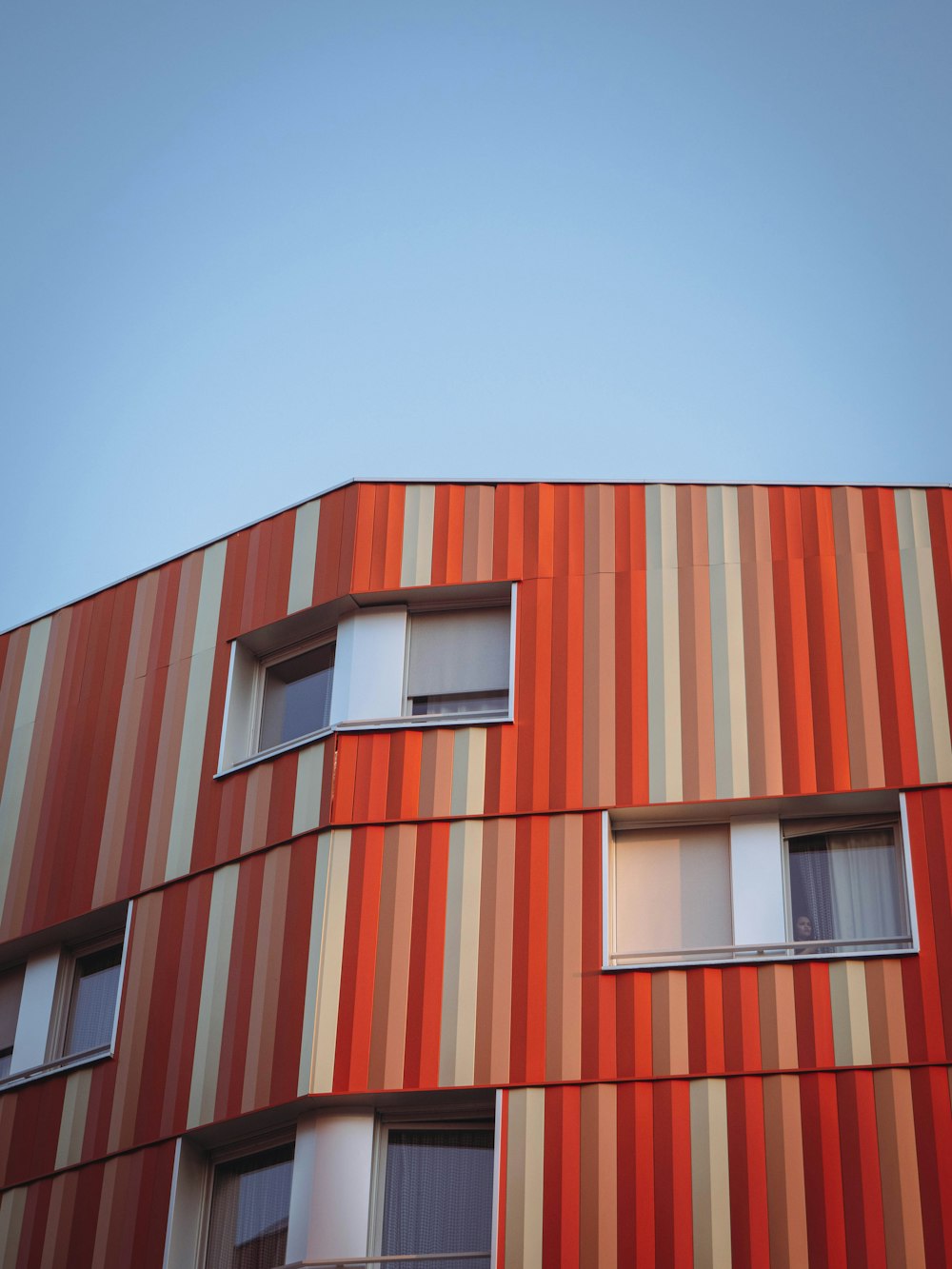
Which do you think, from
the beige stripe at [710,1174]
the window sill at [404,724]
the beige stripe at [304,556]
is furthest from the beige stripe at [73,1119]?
the beige stripe at [710,1174]

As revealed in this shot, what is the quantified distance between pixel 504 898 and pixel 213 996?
2.93 metres

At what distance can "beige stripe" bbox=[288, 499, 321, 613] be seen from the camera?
758 inches

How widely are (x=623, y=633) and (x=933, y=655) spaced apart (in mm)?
3002

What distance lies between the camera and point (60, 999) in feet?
63.3

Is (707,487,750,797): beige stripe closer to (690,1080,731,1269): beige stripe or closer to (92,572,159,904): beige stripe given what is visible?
(690,1080,731,1269): beige stripe

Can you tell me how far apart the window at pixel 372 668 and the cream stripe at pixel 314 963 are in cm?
144

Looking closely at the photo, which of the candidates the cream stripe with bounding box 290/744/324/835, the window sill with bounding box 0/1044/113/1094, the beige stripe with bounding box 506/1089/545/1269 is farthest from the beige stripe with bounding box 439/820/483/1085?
the window sill with bounding box 0/1044/113/1094

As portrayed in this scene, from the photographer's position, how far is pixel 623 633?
1806 cm

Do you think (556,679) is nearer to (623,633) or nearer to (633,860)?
(623,633)

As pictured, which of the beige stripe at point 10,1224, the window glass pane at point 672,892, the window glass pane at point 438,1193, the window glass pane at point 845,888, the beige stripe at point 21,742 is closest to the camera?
the window glass pane at point 438,1193

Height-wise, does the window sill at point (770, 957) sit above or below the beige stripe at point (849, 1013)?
above

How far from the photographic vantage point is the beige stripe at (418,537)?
18.9 meters

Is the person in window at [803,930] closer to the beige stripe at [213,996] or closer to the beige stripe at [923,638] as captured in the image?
the beige stripe at [923,638]

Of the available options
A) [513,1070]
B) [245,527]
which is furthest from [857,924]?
[245,527]
